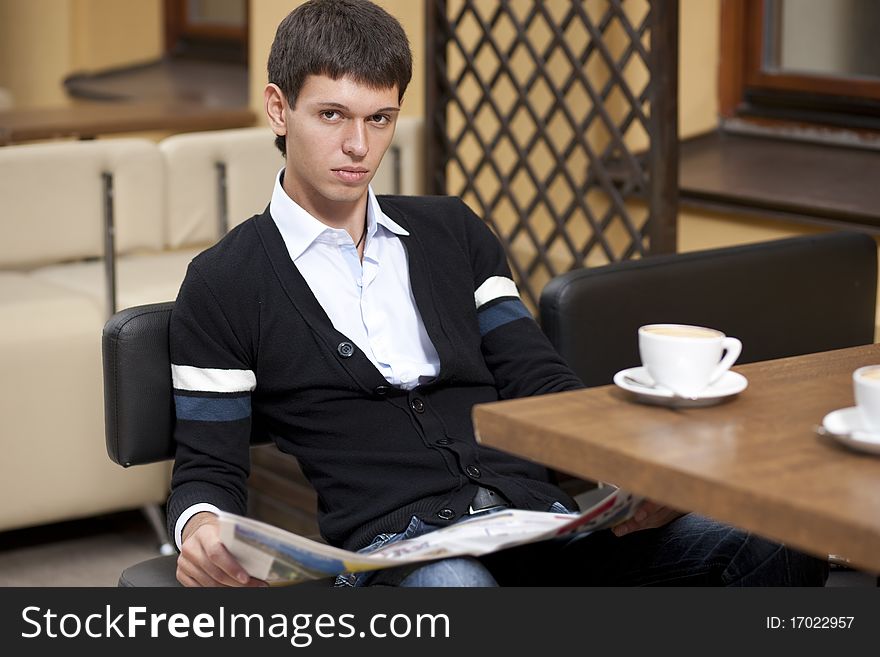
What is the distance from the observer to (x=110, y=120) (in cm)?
355

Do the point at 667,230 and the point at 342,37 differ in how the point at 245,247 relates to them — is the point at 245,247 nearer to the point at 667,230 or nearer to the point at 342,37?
the point at 342,37

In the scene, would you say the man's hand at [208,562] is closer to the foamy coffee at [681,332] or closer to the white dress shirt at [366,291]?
the white dress shirt at [366,291]

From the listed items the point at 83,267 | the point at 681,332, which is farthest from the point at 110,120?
the point at 681,332

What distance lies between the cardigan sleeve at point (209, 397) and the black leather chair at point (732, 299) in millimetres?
518

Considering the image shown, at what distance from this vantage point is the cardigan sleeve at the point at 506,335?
1.63 meters

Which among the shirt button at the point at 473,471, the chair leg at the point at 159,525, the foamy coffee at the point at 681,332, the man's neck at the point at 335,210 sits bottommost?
the chair leg at the point at 159,525

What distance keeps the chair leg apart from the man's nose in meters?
1.45

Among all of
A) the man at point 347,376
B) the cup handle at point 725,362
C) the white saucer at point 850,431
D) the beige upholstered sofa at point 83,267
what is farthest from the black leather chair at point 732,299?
the beige upholstered sofa at point 83,267

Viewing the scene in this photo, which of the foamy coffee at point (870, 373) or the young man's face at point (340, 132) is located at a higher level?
the young man's face at point (340, 132)

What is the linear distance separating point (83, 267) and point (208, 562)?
1719 millimetres

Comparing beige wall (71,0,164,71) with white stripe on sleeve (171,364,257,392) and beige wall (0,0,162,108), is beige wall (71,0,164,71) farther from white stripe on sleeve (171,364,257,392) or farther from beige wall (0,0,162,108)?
white stripe on sleeve (171,364,257,392)

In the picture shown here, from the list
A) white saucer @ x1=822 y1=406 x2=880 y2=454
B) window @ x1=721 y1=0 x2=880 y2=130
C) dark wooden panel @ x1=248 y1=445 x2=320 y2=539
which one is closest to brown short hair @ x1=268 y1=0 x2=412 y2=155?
white saucer @ x1=822 y1=406 x2=880 y2=454

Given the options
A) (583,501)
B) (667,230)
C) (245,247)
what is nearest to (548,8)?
(667,230)

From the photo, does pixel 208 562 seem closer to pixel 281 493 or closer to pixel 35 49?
pixel 281 493
